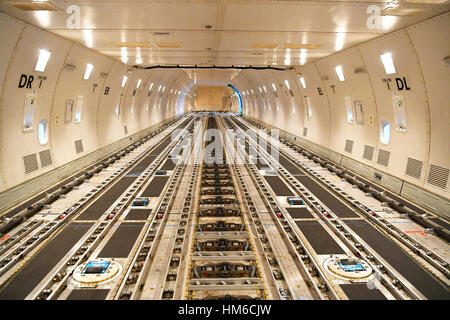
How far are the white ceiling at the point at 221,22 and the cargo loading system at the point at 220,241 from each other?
470 centimetres

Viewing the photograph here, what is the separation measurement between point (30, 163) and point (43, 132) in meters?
1.38

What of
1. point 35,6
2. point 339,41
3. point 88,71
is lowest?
point 88,71

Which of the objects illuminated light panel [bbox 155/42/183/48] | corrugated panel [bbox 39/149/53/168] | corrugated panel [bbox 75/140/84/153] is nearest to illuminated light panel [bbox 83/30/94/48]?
illuminated light panel [bbox 155/42/183/48]

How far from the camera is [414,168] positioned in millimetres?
9086

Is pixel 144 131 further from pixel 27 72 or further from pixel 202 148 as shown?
pixel 27 72

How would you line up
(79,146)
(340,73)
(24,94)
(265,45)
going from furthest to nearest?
(79,146), (340,73), (265,45), (24,94)

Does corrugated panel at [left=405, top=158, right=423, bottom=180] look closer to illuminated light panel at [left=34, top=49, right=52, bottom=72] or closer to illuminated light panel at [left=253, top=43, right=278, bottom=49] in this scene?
illuminated light panel at [left=253, top=43, right=278, bottom=49]

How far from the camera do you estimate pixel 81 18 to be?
6418mm

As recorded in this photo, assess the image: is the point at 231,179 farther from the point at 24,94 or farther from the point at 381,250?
the point at 24,94

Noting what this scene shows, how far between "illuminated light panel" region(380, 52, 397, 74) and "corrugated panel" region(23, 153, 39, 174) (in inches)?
434

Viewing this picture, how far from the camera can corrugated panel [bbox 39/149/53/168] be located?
10.0 m

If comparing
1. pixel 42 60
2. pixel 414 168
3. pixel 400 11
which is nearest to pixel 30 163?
pixel 42 60
